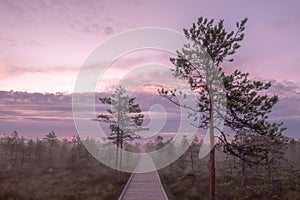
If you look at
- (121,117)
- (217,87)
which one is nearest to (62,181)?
(121,117)

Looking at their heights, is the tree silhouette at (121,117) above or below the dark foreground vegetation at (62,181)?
above

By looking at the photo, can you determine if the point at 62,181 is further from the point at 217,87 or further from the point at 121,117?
the point at 217,87

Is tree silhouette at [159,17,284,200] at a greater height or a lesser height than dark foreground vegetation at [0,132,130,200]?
greater

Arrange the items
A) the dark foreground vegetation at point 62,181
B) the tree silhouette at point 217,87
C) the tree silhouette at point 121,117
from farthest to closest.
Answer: the tree silhouette at point 121,117 < the dark foreground vegetation at point 62,181 < the tree silhouette at point 217,87

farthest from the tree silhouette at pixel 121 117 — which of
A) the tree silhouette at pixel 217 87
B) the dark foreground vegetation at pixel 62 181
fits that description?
the tree silhouette at pixel 217 87

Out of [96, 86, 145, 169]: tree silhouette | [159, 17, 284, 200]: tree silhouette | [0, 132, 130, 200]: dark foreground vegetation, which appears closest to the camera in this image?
[159, 17, 284, 200]: tree silhouette

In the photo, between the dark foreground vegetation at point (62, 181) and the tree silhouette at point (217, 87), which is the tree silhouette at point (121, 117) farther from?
the tree silhouette at point (217, 87)

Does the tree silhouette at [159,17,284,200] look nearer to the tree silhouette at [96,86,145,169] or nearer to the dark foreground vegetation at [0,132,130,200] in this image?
the dark foreground vegetation at [0,132,130,200]

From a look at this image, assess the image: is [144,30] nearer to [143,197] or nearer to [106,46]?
[106,46]

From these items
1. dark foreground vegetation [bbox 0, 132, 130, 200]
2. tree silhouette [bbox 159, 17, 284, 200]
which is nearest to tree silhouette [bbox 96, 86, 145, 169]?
dark foreground vegetation [bbox 0, 132, 130, 200]

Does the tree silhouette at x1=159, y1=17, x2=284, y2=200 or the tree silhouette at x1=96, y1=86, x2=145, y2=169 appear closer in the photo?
the tree silhouette at x1=159, y1=17, x2=284, y2=200

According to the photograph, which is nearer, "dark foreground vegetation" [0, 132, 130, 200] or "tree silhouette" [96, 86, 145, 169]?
"dark foreground vegetation" [0, 132, 130, 200]

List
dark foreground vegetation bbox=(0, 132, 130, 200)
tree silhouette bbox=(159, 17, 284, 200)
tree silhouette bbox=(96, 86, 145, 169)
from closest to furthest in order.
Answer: tree silhouette bbox=(159, 17, 284, 200), dark foreground vegetation bbox=(0, 132, 130, 200), tree silhouette bbox=(96, 86, 145, 169)

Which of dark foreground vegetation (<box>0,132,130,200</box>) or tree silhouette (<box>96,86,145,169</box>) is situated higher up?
tree silhouette (<box>96,86,145,169</box>)
